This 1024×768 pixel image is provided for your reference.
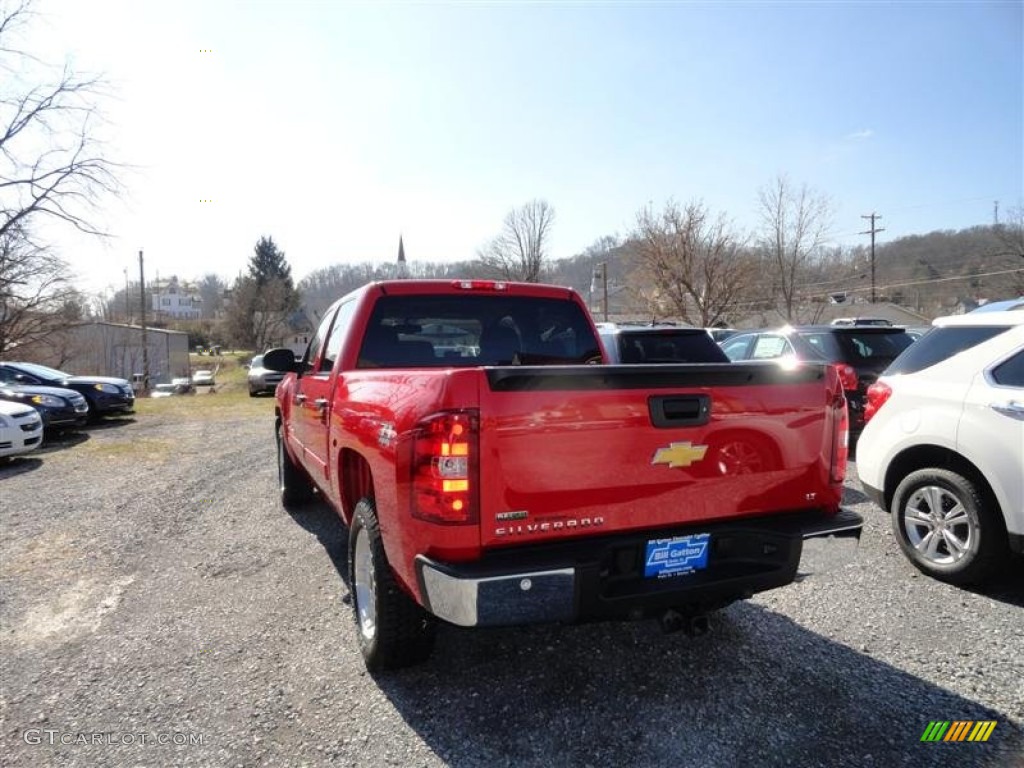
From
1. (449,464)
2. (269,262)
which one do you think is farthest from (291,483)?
(269,262)

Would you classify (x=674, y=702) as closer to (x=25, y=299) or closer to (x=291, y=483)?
(x=291, y=483)

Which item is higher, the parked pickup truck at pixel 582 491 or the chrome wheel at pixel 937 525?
the parked pickup truck at pixel 582 491

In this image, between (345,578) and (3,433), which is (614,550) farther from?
(3,433)

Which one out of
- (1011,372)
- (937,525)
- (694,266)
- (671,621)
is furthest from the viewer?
(694,266)

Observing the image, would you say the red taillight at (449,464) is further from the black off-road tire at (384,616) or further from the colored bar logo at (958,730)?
the colored bar logo at (958,730)

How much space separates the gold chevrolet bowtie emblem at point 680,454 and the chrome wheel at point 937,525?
93.8 inches

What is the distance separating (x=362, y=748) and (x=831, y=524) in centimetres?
220

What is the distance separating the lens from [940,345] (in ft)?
13.9

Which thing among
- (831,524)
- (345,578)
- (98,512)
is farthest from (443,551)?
(98,512)

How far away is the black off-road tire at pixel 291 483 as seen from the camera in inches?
241

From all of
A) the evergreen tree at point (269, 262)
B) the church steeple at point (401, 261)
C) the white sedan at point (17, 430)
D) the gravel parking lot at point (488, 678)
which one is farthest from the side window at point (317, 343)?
the evergreen tree at point (269, 262)

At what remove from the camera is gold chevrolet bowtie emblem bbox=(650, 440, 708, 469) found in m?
2.47

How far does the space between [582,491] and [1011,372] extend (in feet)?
9.95

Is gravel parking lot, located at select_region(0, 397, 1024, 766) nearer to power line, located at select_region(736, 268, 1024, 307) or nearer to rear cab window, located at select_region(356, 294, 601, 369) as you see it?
rear cab window, located at select_region(356, 294, 601, 369)
